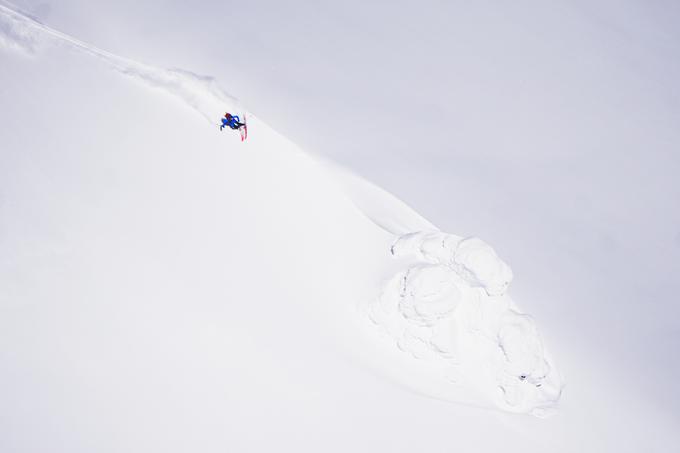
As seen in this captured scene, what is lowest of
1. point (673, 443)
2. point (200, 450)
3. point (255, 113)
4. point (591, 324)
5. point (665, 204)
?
point (200, 450)

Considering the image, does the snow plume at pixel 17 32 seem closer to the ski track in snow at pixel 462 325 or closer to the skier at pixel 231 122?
the skier at pixel 231 122

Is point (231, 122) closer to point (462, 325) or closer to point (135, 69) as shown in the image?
point (135, 69)

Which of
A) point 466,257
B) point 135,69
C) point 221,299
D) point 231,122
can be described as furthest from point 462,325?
point 135,69

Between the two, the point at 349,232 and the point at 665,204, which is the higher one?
the point at 665,204

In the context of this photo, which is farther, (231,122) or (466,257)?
(231,122)

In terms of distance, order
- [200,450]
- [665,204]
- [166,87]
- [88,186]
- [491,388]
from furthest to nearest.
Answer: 1. [665,204]
2. [166,87]
3. [88,186]
4. [491,388]
5. [200,450]

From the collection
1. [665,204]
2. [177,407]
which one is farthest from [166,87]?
[665,204]

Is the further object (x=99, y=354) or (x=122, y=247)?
(x=122, y=247)

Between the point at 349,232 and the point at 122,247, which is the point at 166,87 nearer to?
the point at 122,247
